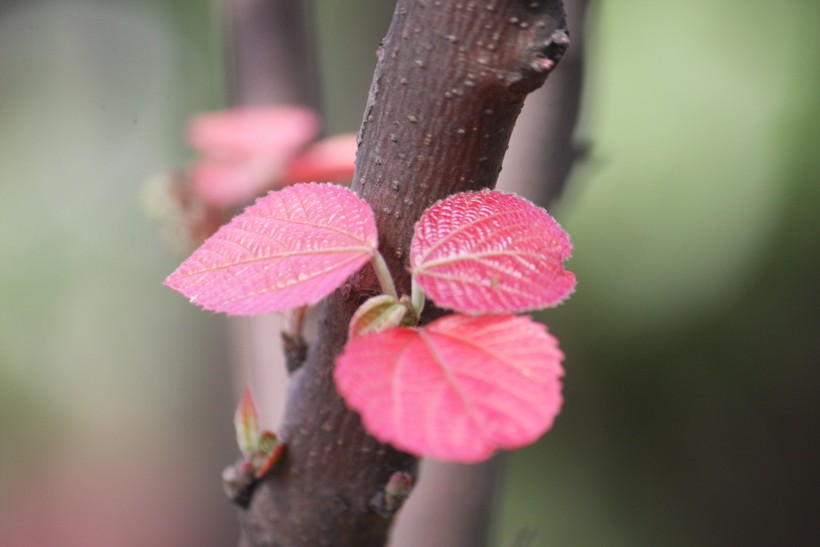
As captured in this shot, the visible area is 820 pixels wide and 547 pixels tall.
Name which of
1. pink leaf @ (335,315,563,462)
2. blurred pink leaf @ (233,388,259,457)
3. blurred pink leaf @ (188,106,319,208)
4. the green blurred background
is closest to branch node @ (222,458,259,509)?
blurred pink leaf @ (233,388,259,457)

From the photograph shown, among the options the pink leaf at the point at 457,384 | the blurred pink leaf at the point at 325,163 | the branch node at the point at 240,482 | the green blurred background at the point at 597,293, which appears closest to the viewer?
the pink leaf at the point at 457,384

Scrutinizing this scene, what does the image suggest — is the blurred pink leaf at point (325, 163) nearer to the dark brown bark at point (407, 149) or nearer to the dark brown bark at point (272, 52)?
the dark brown bark at point (272, 52)

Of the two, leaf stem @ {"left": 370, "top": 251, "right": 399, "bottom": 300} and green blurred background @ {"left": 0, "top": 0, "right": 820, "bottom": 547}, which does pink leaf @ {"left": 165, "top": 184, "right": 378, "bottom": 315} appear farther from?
green blurred background @ {"left": 0, "top": 0, "right": 820, "bottom": 547}

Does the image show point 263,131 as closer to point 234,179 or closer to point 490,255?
point 234,179

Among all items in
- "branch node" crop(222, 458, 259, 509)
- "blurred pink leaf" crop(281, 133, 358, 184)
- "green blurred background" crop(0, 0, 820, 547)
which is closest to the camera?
"branch node" crop(222, 458, 259, 509)

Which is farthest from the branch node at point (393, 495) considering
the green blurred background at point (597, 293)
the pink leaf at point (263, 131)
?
the green blurred background at point (597, 293)
